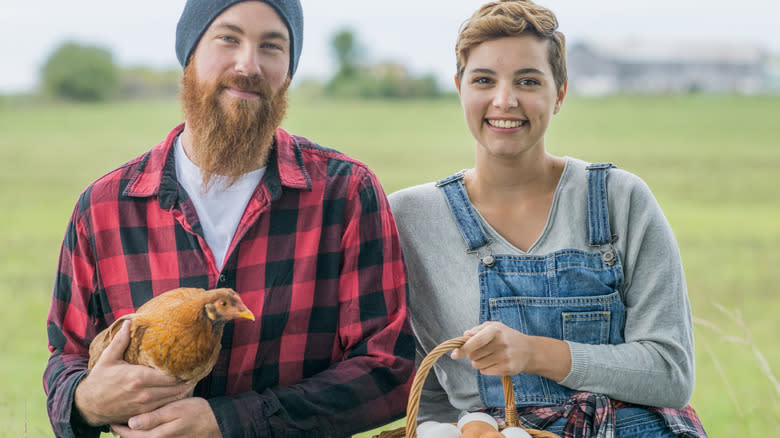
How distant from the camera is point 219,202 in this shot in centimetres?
250

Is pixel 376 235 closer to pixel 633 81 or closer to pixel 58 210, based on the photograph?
pixel 58 210

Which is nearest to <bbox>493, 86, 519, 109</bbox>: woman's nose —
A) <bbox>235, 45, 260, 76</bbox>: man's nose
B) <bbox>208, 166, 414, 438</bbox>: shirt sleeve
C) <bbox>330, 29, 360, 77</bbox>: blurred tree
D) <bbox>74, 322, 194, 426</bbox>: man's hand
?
<bbox>208, 166, 414, 438</bbox>: shirt sleeve

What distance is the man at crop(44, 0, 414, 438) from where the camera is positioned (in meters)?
2.36

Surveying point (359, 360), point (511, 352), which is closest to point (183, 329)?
point (359, 360)

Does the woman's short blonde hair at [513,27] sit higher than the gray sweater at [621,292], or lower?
higher

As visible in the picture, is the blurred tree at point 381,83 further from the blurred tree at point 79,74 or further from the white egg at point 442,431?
the white egg at point 442,431

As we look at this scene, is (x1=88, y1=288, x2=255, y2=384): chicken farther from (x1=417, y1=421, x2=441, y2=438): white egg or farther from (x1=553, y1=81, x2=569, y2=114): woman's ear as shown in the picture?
(x1=553, y1=81, x2=569, y2=114): woman's ear

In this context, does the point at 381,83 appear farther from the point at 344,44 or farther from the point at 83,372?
the point at 83,372

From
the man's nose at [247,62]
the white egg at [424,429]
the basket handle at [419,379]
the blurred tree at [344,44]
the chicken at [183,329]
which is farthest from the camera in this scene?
the blurred tree at [344,44]

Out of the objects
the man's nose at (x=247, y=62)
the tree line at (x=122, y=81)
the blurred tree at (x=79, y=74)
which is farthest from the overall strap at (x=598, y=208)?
the blurred tree at (x=79, y=74)

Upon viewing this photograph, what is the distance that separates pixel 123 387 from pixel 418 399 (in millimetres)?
867

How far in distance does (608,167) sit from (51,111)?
98.9 feet

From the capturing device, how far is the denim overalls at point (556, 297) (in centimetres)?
253

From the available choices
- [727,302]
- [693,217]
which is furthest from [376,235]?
[693,217]
